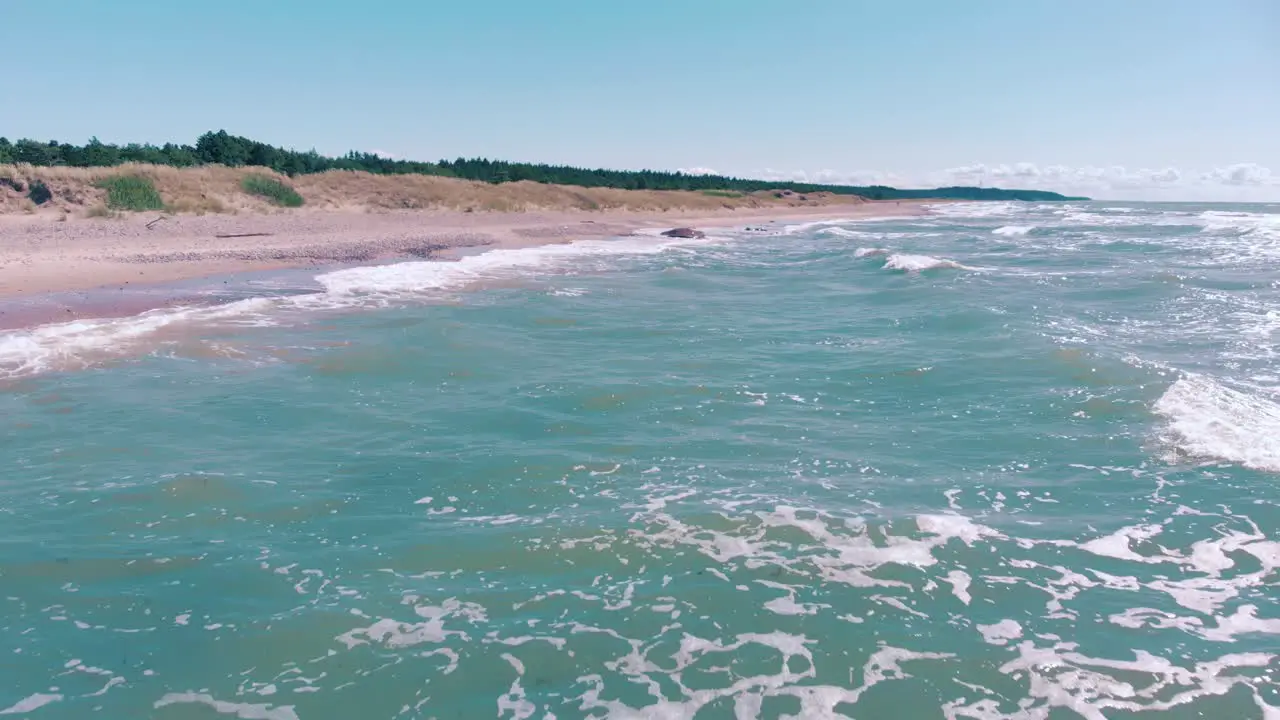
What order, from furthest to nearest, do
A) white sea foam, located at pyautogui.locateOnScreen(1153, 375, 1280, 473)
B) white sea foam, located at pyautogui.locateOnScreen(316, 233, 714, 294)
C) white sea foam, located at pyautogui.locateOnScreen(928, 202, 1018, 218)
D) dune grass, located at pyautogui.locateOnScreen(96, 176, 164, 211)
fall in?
white sea foam, located at pyautogui.locateOnScreen(928, 202, 1018, 218) < dune grass, located at pyautogui.locateOnScreen(96, 176, 164, 211) < white sea foam, located at pyautogui.locateOnScreen(316, 233, 714, 294) < white sea foam, located at pyautogui.locateOnScreen(1153, 375, 1280, 473)

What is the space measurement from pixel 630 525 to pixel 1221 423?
6170 millimetres

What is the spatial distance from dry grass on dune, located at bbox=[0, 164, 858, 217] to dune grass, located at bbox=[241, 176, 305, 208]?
34 cm

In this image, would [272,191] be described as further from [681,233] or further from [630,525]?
[630,525]

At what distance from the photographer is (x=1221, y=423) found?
7609 mm

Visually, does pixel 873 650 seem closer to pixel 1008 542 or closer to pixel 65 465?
pixel 1008 542

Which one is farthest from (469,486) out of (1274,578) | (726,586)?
(1274,578)

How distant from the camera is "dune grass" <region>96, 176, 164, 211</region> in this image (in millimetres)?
25933

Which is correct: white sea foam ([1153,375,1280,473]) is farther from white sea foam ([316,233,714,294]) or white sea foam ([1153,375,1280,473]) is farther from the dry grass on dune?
the dry grass on dune

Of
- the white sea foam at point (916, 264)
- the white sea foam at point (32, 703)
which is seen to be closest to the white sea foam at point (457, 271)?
the white sea foam at point (916, 264)

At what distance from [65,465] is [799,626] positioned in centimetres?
594

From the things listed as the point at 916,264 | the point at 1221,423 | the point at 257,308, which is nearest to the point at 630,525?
the point at 1221,423

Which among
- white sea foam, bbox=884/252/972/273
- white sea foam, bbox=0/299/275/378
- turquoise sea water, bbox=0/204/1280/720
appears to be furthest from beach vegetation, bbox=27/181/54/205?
white sea foam, bbox=884/252/972/273

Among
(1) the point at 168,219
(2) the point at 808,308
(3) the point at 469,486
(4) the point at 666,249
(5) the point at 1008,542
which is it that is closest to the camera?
(5) the point at 1008,542

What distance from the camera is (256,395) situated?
27.4 feet
